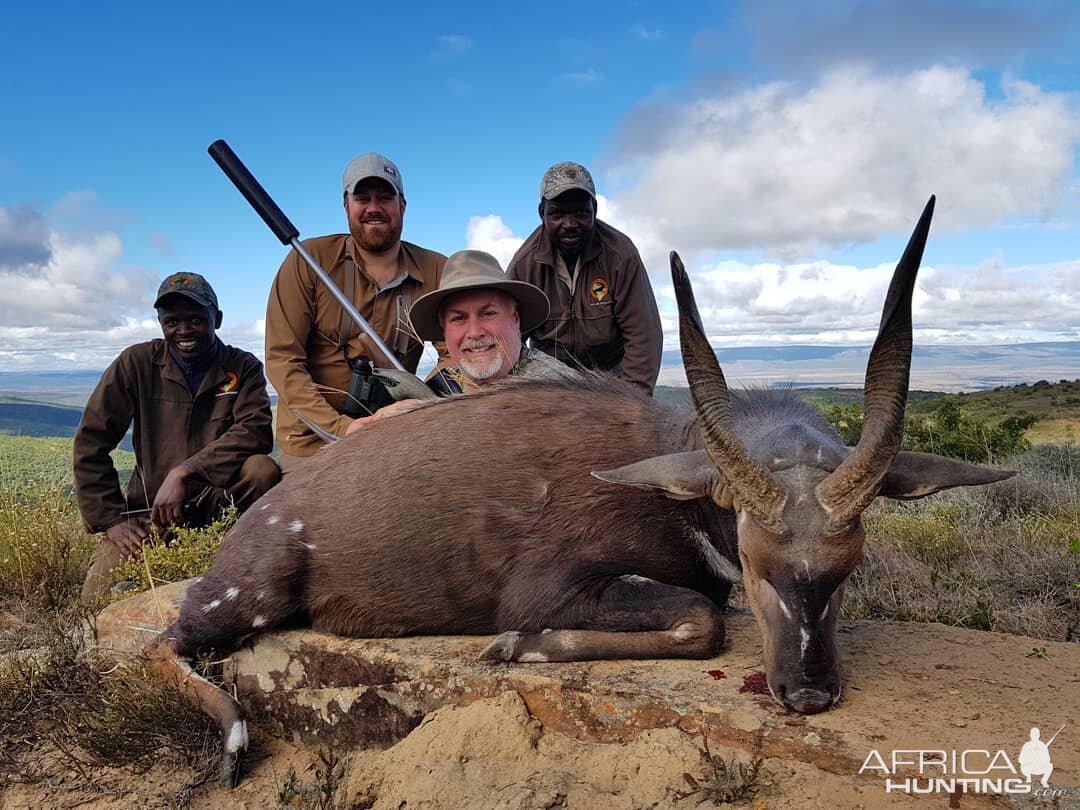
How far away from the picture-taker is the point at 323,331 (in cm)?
740

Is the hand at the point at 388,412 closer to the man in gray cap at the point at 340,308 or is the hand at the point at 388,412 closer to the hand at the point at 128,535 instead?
the man in gray cap at the point at 340,308

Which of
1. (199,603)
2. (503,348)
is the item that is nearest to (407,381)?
(503,348)

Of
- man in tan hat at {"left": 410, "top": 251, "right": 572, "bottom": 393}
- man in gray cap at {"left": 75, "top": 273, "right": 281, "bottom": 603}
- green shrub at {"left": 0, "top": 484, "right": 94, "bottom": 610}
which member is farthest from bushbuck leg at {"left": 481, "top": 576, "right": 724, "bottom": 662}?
green shrub at {"left": 0, "top": 484, "right": 94, "bottom": 610}

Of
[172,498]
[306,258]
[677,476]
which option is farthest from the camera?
[172,498]

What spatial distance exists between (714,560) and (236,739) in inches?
105

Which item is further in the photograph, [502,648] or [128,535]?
[128,535]

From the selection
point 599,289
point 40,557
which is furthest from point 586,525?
point 40,557

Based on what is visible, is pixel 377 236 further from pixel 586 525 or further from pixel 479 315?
pixel 586 525

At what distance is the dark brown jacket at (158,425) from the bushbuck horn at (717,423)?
590 cm

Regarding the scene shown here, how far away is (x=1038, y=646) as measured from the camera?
432 cm

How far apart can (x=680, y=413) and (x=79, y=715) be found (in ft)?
12.7

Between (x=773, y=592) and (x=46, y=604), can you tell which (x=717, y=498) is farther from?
(x=46, y=604)

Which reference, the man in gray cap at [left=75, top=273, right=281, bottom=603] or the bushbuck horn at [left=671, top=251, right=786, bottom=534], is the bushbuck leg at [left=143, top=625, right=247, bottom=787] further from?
the man in gray cap at [left=75, top=273, right=281, bottom=603]

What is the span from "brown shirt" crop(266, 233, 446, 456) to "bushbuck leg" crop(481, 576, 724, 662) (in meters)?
3.43
